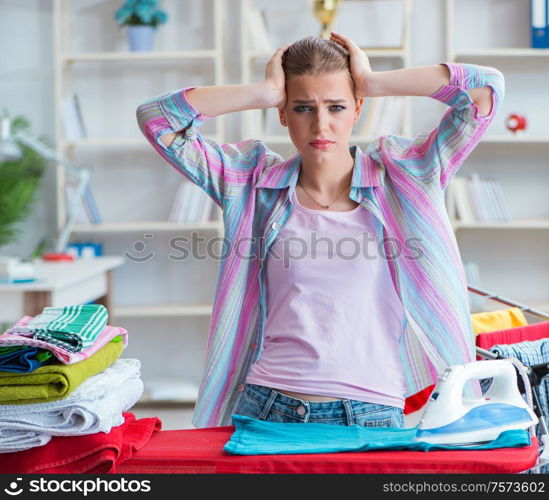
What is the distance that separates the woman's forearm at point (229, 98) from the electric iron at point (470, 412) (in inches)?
25.4

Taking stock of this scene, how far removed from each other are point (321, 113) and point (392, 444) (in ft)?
2.12

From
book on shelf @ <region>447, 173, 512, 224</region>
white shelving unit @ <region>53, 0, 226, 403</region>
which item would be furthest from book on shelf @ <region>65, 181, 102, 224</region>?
book on shelf @ <region>447, 173, 512, 224</region>

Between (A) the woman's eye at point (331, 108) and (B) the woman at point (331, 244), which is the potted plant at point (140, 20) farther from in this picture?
(A) the woman's eye at point (331, 108)

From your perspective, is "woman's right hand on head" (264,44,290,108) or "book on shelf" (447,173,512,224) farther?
"book on shelf" (447,173,512,224)

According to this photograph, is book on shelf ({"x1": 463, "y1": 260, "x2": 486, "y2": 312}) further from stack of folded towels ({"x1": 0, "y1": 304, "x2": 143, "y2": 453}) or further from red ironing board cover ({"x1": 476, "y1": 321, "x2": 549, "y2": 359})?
stack of folded towels ({"x1": 0, "y1": 304, "x2": 143, "y2": 453})

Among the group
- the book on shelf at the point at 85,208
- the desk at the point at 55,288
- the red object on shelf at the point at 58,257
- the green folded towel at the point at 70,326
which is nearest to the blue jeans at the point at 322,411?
the green folded towel at the point at 70,326

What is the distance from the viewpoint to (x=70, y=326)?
1265 millimetres

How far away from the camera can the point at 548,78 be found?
4.12m

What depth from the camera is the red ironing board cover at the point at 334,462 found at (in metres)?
1.09

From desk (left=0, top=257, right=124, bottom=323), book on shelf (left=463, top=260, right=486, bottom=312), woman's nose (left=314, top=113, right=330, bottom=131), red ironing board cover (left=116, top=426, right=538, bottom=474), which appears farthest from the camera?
book on shelf (left=463, top=260, right=486, bottom=312)

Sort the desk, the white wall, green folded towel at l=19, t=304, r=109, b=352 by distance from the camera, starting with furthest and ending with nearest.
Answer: the white wall
the desk
green folded towel at l=19, t=304, r=109, b=352

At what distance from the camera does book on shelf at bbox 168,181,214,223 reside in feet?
13.1

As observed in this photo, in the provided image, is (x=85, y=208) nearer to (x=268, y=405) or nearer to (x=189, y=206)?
(x=189, y=206)
